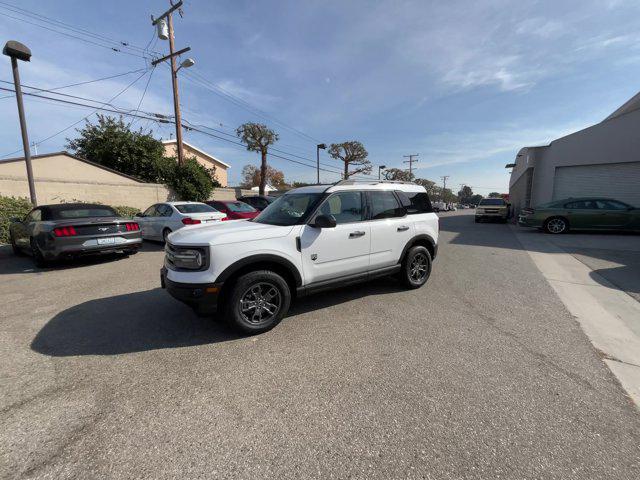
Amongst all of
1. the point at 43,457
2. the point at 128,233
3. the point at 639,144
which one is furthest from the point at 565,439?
the point at 639,144

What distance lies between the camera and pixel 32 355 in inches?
120

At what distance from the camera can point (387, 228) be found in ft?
14.9

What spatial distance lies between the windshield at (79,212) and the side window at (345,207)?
6117 millimetres

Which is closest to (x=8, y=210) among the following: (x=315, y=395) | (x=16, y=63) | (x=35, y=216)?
(x=16, y=63)

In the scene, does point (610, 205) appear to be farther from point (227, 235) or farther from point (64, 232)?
point (64, 232)

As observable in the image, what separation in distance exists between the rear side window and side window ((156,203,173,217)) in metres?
7.28

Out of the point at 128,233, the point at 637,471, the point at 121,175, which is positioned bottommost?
the point at 637,471

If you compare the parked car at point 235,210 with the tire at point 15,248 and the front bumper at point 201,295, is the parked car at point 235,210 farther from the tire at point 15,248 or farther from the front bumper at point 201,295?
the front bumper at point 201,295

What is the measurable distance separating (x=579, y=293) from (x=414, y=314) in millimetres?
3189

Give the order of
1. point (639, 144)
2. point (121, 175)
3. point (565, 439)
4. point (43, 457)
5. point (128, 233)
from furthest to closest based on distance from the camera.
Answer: point (121, 175) → point (639, 144) → point (128, 233) → point (565, 439) → point (43, 457)

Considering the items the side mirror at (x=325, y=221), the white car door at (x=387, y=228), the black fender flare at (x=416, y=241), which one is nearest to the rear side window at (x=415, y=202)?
the white car door at (x=387, y=228)

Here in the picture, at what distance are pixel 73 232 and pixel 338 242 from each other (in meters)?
6.05

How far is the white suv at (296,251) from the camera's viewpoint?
10.6 feet

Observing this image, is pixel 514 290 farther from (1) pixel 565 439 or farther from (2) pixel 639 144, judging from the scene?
(2) pixel 639 144
